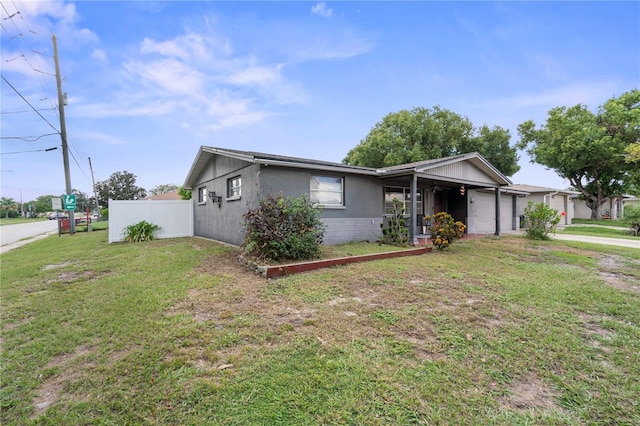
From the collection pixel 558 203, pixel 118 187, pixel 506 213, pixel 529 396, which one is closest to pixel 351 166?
pixel 529 396

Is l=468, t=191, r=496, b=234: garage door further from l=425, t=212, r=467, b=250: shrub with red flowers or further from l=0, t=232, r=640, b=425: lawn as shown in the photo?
l=0, t=232, r=640, b=425: lawn

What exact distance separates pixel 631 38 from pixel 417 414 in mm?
16508

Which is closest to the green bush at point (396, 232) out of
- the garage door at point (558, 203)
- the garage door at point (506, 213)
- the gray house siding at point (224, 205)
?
the gray house siding at point (224, 205)

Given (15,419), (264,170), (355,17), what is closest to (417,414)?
(15,419)

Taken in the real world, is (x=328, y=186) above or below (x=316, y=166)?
below

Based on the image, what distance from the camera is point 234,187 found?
10133 millimetres

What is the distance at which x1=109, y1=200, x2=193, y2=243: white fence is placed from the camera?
1201 centimetres

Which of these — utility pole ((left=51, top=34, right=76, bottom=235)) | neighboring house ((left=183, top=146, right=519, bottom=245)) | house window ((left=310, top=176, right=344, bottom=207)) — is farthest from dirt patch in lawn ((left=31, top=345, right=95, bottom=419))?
utility pole ((left=51, top=34, right=76, bottom=235))

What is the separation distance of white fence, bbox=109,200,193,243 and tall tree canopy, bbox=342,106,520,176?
18.4 m

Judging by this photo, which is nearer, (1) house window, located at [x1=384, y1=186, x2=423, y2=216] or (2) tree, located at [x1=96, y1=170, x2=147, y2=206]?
(1) house window, located at [x1=384, y1=186, x2=423, y2=216]

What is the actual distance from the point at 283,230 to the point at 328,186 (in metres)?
3.61

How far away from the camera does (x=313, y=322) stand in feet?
11.2

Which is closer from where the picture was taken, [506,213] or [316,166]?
[316,166]

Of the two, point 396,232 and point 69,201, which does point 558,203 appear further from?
point 69,201
